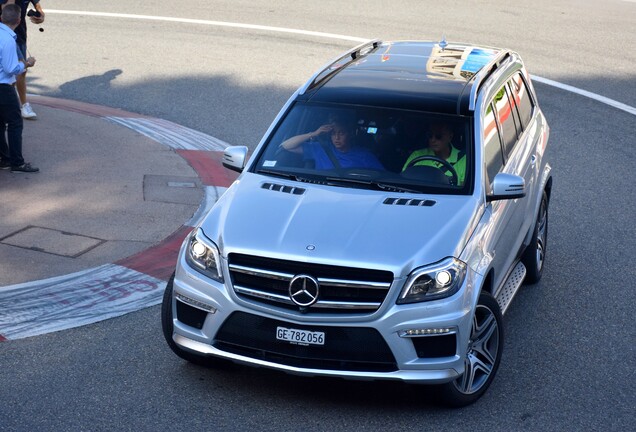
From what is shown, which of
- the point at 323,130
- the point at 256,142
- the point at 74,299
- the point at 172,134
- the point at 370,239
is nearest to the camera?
the point at 370,239

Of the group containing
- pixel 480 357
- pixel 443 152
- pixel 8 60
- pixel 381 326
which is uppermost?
pixel 443 152

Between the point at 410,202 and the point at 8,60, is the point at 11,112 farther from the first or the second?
the point at 410,202

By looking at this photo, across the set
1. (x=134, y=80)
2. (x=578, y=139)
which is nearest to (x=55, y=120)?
(x=134, y=80)

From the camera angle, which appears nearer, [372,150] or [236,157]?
[372,150]

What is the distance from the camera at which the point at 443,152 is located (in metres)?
7.38

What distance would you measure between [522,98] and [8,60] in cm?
527

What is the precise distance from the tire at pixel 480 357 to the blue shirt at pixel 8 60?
628cm

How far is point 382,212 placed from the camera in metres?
6.66

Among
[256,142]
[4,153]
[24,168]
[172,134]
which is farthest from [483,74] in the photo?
[172,134]

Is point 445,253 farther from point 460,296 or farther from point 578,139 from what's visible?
point 578,139

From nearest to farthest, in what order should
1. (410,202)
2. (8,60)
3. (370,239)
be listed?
1. (370,239)
2. (410,202)
3. (8,60)

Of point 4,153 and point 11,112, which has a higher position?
point 11,112

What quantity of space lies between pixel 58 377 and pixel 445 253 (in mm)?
2649

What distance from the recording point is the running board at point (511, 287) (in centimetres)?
763
